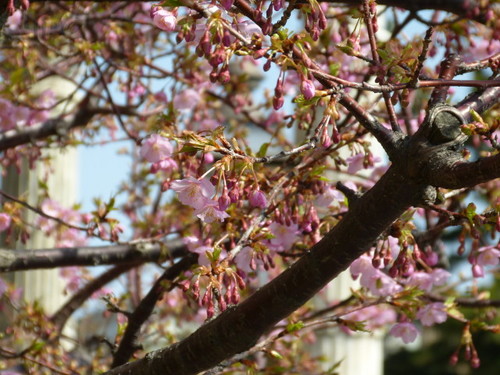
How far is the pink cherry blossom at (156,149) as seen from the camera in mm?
3238

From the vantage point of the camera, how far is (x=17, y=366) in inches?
197

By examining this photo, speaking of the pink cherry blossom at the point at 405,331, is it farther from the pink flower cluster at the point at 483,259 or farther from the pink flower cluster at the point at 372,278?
the pink flower cluster at the point at 483,259

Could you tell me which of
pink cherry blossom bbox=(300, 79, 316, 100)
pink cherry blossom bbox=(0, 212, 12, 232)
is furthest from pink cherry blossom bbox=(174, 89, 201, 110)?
pink cherry blossom bbox=(300, 79, 316, 100)

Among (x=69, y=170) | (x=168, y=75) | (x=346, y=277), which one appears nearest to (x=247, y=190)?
(x=168, y=75)

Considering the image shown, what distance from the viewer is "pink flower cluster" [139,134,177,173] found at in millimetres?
3223

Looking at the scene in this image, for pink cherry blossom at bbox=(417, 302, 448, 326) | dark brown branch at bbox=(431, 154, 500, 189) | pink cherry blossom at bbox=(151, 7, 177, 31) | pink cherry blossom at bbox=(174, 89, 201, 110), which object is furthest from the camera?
pink cherry blossom at bbox=(174, 89, 201, 110)

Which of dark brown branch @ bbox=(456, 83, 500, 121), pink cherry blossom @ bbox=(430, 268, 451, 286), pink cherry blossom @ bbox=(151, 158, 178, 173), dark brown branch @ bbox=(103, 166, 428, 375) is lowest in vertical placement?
dark brown branch @ bbox=(103, 166, 428, 375)

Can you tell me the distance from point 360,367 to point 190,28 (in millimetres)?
5306

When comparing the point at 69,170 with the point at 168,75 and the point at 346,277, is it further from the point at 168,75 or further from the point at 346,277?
the point at 168,75

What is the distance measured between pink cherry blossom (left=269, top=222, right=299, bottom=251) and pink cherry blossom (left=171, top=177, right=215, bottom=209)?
64 cm

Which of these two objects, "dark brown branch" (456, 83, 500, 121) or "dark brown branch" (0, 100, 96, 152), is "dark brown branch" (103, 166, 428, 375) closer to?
"dark brown branch" (456, 83, 500, 121)

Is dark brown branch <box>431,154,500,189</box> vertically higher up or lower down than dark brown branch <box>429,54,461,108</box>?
lower down

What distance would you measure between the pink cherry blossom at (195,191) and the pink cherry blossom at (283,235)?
0.64m

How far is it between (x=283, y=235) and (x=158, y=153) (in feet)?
1.78
